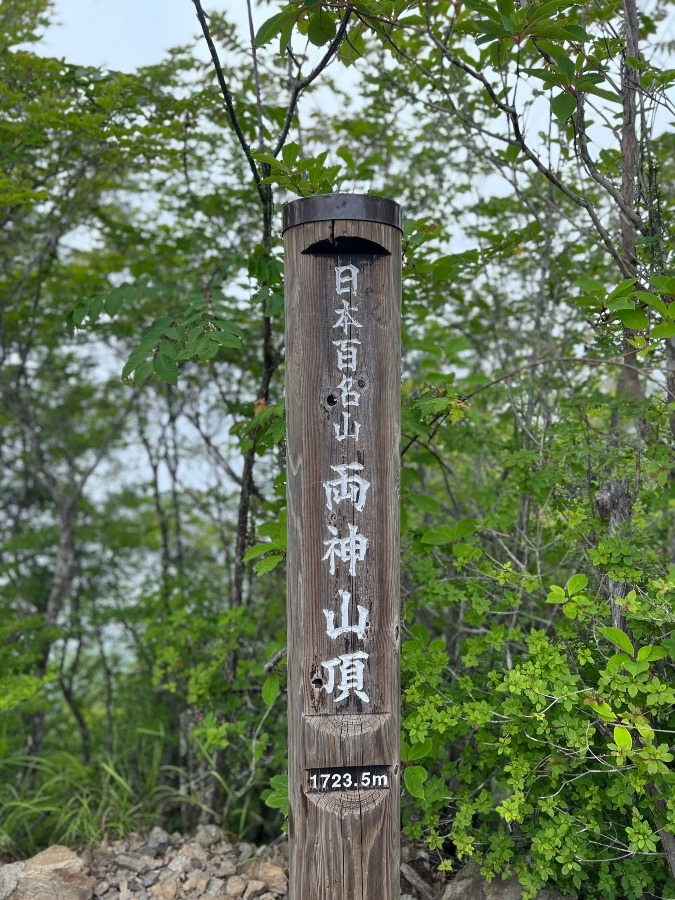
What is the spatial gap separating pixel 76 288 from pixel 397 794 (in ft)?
13.3

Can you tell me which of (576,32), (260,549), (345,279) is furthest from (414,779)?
(576,32)

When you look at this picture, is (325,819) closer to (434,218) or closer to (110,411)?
(434,218)

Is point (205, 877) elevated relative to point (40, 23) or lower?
lower

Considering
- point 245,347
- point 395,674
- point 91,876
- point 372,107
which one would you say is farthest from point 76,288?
point 395,674

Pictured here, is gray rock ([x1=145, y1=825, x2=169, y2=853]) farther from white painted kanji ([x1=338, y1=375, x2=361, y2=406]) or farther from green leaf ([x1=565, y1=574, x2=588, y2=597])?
white painted kanji ([x1=338, y1=375, x2=361, y2=406])

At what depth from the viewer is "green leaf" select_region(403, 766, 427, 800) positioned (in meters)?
2.59

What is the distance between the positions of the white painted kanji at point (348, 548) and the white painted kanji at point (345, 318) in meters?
0.58

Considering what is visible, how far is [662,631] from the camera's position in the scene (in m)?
2.69

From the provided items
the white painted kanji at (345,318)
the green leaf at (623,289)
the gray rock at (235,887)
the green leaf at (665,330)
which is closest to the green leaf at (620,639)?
the green leaf at (665,330)

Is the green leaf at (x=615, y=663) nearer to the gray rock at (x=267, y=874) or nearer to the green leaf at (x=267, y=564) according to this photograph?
the green leaf at (x=267, y=564)

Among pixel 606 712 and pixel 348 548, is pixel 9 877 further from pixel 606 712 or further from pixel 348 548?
pixel 606 712

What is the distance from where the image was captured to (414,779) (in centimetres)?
261

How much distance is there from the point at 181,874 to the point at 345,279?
265cm

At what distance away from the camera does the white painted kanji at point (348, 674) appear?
7.57 ft
